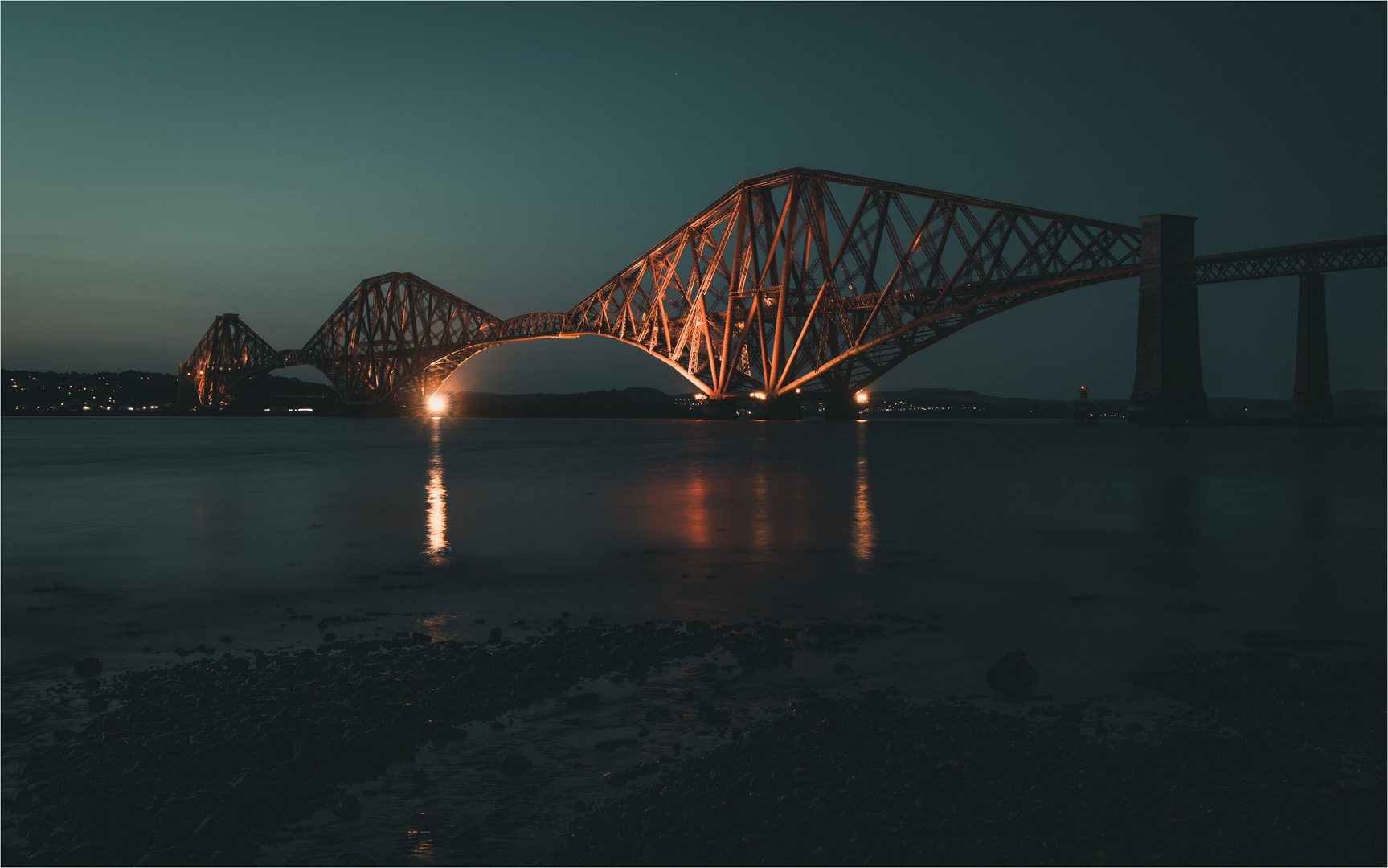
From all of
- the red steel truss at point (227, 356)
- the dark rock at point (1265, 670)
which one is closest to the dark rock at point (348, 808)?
the dark rock at point (1265, 670)

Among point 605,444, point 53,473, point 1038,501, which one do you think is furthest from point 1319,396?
point 53,473

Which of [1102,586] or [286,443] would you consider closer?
[1102,586]

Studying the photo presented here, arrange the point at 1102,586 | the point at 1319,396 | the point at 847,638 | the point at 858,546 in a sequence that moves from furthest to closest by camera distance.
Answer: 1. the point at 1319,396
2. the point at 858,546
3. the point at 1102,586
4. the point at 847,638

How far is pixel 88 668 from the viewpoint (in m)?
5.84

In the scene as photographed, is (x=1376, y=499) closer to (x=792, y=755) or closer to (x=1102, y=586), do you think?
(x=1102, y=586)

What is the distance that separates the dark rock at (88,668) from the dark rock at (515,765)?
3429 millimetres

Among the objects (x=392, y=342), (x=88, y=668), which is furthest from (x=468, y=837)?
(x=392, y=342)

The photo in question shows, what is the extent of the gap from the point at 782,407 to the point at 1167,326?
30.3 meters

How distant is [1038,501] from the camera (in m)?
18.2

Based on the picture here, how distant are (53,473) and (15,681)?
27481mm

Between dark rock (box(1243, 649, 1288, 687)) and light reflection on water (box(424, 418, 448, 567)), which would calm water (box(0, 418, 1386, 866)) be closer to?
light reflection on water (box(424, 418, 448, 567))

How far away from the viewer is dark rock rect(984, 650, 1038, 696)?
527 cm

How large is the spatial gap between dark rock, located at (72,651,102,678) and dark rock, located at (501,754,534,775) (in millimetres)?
3429

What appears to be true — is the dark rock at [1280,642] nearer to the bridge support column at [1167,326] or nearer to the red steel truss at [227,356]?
the bridge support column at [1167,326]
